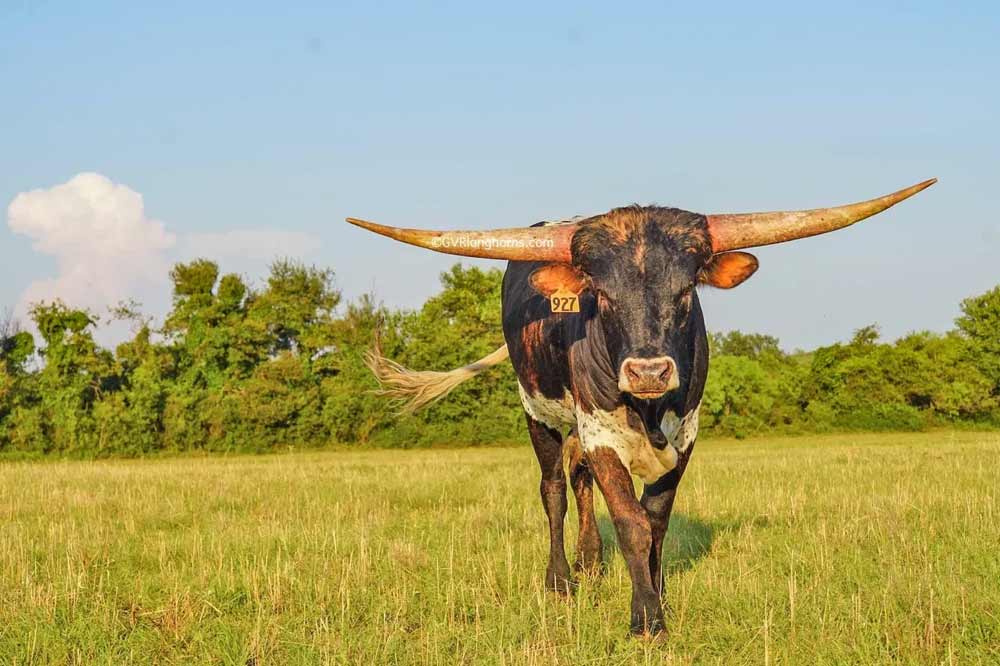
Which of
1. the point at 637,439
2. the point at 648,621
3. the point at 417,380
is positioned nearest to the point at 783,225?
the point at 637,439

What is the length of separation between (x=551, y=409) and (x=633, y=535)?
2.09m

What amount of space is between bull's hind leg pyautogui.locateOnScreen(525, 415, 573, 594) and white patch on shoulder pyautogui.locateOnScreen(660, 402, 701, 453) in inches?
67.2

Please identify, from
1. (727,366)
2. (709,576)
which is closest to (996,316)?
(727,366)

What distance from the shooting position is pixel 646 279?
486 centimetres

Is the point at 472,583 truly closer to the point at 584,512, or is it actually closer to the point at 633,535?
the point at 584,512

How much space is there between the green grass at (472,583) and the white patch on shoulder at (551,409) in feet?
3.72

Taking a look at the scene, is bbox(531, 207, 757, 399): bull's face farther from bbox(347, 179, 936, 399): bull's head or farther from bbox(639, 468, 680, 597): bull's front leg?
bbox(639, 468, 680, 597): bull's front leg

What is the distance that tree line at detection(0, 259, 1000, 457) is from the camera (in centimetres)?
3300

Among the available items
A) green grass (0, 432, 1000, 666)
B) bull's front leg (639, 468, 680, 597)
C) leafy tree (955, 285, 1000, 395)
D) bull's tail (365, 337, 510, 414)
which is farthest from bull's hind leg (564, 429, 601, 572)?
leafy tree (955, 285, 1000, 395)

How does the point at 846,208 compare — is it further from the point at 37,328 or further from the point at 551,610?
the point at 37,328

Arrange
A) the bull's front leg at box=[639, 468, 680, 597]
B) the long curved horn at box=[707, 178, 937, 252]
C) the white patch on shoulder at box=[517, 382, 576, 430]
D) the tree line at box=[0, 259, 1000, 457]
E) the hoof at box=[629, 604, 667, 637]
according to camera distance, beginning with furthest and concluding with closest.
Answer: the tree line at box=[0, 259, 1000, 457], the white patch on shoulder at box=[517, 382, 576, 430], the bull's front leg at box=[639, 468, 680, 597], the long curved horn at box=[707, 178, 937, 252], the hoof at box=[629, 604, 667, 637]

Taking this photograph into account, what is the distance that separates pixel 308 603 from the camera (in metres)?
5.71

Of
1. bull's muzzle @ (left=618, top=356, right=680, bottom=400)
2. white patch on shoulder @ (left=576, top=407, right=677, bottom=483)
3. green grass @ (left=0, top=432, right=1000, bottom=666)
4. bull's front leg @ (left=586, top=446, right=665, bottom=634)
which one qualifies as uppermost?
bull's muzzle @ (left=618, top=356, right=680, bottom=400)

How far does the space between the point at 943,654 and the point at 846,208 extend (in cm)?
239
